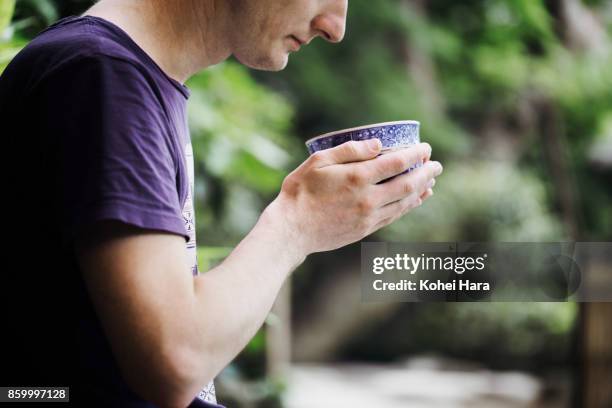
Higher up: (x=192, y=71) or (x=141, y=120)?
(x=192, y=71)

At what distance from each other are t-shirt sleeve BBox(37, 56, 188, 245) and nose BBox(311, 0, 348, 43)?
0.25 m

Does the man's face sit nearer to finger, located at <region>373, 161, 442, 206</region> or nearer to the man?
the man

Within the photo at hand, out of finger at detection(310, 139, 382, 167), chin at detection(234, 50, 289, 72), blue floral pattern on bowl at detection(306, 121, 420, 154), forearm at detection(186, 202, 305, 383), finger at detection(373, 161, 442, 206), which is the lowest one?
forearm at detection(186, 202, 305, 383)

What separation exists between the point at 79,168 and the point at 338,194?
0.93 feet

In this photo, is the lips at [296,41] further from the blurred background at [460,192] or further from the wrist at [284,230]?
the blurred background at [460,192]

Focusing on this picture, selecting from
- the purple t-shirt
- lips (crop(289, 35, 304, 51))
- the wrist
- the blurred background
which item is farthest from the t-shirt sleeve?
the blurred background

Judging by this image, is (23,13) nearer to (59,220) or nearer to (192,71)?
(192,71)

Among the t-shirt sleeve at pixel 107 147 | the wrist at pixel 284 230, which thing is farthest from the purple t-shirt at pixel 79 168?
the wrist at pixel 284 230

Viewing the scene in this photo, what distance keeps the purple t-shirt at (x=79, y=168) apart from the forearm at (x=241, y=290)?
0.23ft

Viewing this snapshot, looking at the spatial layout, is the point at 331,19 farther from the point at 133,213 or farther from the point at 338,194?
the point at 133,213

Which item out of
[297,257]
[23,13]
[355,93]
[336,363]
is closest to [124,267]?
[297,257]

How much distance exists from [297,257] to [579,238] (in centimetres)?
611

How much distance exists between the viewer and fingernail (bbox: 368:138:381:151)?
82 centimetres

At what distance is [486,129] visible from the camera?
9578mm
